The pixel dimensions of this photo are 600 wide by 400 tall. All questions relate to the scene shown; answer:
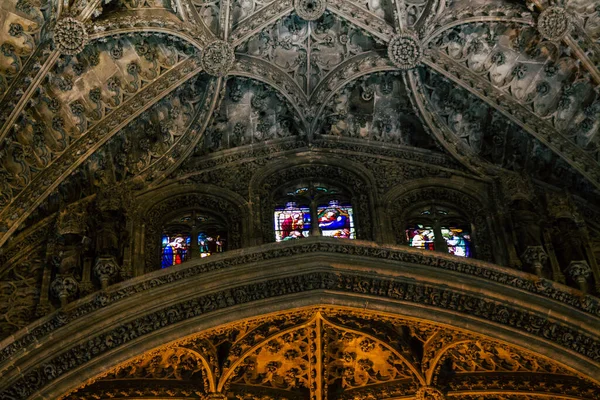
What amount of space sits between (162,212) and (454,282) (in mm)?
4826

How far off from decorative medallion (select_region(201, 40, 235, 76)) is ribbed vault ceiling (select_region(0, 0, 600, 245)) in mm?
22

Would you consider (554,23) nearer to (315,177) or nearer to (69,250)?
(315,177)

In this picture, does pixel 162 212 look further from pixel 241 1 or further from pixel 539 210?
pixel 539 210

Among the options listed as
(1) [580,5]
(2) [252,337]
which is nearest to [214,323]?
(2) [252,337]

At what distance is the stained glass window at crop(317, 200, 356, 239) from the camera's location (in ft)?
66.8

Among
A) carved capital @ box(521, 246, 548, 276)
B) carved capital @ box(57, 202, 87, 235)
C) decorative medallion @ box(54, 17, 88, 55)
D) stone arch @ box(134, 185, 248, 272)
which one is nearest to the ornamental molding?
carved capital @ box(521, 246, 548, 276)

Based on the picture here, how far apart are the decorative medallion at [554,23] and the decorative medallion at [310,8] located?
11.0ft

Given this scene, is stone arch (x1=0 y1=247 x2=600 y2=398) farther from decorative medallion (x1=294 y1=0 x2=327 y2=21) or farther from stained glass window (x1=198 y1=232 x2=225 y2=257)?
decorative medallion (x1=294 y1=0 x2=327 y2=21)

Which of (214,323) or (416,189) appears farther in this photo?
(416,189)

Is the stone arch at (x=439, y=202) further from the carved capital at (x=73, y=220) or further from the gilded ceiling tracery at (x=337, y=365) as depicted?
the carved capital at (x=73, y=220)

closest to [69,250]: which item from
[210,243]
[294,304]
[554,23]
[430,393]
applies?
[210,243]

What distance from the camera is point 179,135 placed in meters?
21.0

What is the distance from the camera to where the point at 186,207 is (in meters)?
20.7

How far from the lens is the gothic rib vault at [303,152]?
1884 centimetres
